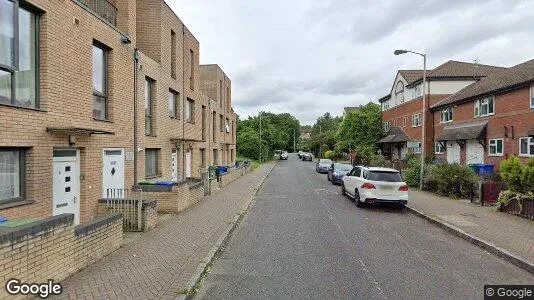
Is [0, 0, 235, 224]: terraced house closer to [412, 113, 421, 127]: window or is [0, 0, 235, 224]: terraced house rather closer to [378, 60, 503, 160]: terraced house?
[378, 60, 503, 160]: terraced house

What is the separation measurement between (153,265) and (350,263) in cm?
361

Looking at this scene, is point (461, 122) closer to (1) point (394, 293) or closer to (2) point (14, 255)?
(1) point (394, 293)

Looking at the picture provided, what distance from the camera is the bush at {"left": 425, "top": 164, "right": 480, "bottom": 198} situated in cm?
1697

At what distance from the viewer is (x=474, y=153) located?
25938mm

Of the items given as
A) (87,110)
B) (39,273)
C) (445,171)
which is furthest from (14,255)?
(445,171)

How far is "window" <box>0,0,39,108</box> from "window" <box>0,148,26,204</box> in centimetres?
99

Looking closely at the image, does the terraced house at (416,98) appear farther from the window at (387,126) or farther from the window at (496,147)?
the window at (496,147)

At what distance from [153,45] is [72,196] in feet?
27.5

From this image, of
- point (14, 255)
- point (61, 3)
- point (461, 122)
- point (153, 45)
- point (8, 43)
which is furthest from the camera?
point (461, 122)

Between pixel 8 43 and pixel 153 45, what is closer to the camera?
pixel 8 43

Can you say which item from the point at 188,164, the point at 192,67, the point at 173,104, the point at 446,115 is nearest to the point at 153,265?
the point at 173,104

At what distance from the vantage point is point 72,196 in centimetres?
941

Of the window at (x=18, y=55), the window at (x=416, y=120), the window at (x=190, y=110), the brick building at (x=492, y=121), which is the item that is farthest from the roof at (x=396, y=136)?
the window at (x=18, y=55)

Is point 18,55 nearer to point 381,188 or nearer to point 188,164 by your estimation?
point 381,188
